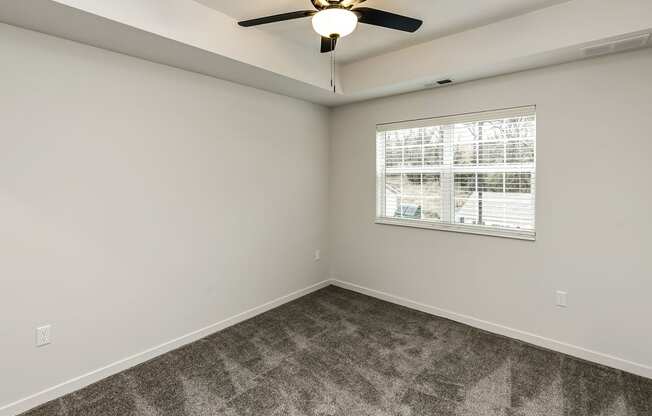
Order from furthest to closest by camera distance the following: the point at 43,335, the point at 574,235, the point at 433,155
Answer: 1. the point at 433,155
2. the point at 574,235
3. the point at 43,335

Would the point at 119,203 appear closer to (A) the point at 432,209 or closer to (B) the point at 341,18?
(B) the point at 341,18

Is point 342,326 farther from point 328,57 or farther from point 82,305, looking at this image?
point 328,57

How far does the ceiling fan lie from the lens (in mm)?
1794

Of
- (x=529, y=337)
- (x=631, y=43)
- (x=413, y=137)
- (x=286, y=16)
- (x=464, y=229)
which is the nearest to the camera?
(x=286, y=16)

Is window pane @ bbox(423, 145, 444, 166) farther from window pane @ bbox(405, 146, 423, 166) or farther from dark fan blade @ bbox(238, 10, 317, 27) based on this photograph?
dark fan blade @ bbox(238, 10, 317, 27)

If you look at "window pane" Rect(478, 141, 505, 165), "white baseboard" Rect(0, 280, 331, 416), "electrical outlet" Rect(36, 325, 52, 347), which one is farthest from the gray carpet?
"window pane" Rect(478, 141, 505, 165)

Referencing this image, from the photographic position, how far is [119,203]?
8.16 ft

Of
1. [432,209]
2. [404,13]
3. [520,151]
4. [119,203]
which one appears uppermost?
[404,13]

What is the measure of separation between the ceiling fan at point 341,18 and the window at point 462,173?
1.51 meters

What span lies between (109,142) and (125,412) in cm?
178

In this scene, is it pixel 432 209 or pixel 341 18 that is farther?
pixel 432 209

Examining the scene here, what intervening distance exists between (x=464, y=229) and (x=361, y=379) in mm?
1739

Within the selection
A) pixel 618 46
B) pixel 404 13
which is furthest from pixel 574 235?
pixel 404 13

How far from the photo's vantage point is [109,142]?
7.93ft
